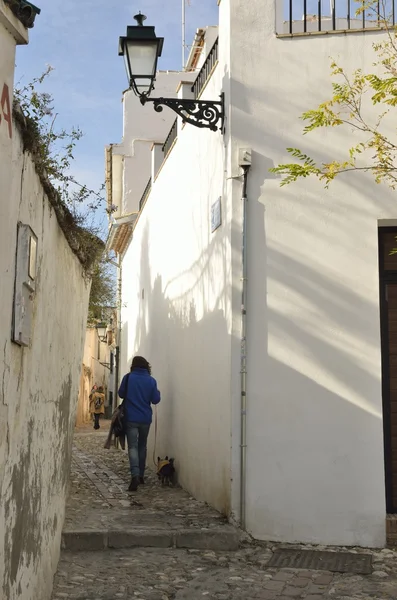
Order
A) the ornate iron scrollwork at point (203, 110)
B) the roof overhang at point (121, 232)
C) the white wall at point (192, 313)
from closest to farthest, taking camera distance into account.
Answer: the ornate iron scrollwork at point (203, 110), the white wall at point (192, 313), the roof overhang at point (121, 232)

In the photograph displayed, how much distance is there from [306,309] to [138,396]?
3369 millimetres

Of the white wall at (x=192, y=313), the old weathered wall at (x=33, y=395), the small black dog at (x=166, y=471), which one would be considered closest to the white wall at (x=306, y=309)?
the white wall at (x=192, y=313)

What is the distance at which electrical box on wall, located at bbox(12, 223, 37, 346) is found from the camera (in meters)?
3.84

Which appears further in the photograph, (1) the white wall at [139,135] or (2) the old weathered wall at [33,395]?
(1) the white wall at [139,135]

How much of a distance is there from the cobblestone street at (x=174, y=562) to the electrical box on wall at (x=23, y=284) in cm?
258

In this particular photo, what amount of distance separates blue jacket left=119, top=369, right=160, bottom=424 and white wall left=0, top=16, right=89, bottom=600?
10.4ft

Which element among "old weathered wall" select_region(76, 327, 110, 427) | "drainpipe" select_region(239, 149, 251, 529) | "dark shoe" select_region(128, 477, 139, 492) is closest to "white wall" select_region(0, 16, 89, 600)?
"drainpipe" select_region(239, 149, 251, 529)

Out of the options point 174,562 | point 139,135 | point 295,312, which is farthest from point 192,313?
point 139,135

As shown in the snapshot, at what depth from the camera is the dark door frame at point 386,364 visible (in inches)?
311

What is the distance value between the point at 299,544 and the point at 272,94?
14.9 feet

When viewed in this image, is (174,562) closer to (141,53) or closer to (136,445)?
(136,445)

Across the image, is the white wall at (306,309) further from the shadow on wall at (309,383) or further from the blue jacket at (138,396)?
the blue jacket at (138,396)

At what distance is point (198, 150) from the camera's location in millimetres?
9922

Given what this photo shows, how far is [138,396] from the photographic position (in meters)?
10.4
